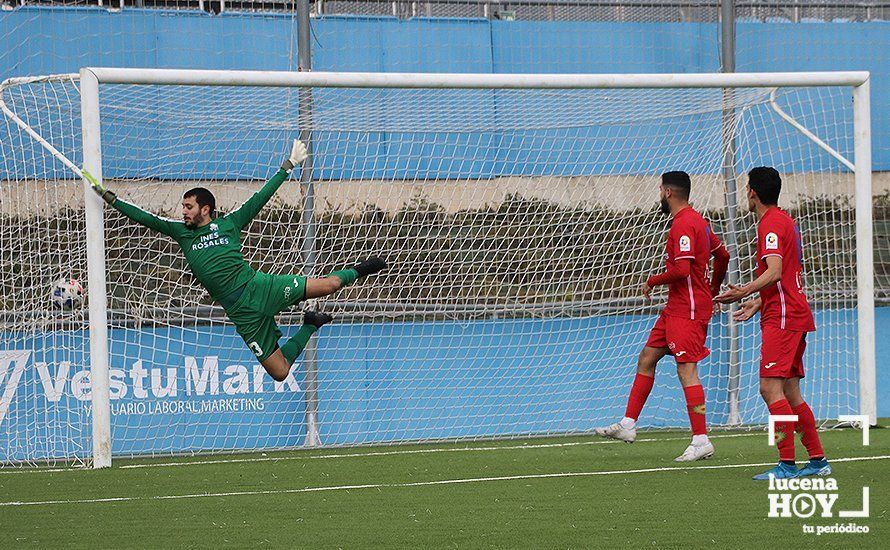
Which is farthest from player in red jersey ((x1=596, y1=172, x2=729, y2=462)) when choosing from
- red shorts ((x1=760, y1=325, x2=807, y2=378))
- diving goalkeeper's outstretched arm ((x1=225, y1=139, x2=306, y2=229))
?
diving goalkeeper's outstretched arm ((x1=225, y1=139, x2=306, y2=229))

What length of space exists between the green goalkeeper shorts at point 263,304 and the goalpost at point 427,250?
227 cm

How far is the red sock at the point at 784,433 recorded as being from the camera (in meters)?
6.60

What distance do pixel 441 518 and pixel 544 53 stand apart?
718 cm

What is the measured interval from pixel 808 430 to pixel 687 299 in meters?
1.49

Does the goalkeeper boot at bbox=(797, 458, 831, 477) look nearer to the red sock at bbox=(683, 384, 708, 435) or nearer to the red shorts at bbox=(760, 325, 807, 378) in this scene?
the red shorts at bbox=(760, 325, 807, 378)

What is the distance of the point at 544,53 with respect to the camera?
12055mm

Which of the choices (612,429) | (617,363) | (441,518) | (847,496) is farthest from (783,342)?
(617,363)

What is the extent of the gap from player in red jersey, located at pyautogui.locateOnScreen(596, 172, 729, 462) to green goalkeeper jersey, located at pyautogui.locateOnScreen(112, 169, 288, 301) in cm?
271

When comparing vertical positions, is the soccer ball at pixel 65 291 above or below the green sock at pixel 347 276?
below

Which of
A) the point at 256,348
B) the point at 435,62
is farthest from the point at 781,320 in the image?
the point at 435,62

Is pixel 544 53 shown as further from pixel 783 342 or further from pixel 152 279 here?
pixel 783 342

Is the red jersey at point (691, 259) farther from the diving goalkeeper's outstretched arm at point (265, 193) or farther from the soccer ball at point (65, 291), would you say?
the soccer ball at point (65, 291)

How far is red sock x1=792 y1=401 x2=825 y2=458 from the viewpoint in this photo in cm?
675

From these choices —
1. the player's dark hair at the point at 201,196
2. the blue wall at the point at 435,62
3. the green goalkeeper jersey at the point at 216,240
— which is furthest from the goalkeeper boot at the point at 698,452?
the blue wall at the point at 435,62
